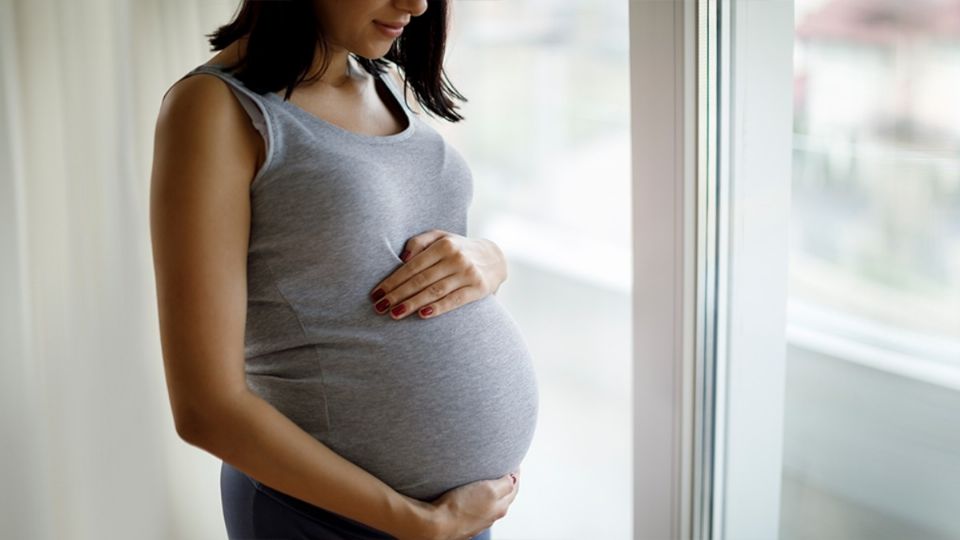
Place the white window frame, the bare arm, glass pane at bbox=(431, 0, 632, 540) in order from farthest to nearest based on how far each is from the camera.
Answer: glass pane at bbox=(431, 0, 632, 540)
the white window frame
the bare arm

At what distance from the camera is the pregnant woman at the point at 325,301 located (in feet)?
2.88

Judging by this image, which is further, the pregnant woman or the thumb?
the thumb

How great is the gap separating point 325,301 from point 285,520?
9.4 inches

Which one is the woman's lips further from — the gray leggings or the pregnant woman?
the gray leggings

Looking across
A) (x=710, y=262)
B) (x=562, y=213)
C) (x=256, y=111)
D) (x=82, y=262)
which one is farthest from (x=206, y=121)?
(x=562, y=213)

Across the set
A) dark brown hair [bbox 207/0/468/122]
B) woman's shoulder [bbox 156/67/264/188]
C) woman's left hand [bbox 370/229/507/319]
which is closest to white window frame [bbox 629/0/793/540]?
woman's left hand [bbox 370/229/507/319]

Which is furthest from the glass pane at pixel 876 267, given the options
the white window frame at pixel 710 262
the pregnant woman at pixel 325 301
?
the pregnant woman at pixel 325 301

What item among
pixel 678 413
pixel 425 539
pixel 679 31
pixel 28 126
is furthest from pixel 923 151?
pixel 28 126

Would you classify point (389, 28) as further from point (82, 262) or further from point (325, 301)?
point (82, 262)

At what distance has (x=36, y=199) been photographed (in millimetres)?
1315

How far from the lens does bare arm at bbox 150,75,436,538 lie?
0.86 metres

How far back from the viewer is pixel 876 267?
3.94 ft

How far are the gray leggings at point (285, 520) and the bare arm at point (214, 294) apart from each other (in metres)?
0.06

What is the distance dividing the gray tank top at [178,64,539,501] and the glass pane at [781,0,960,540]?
1.61 feet
